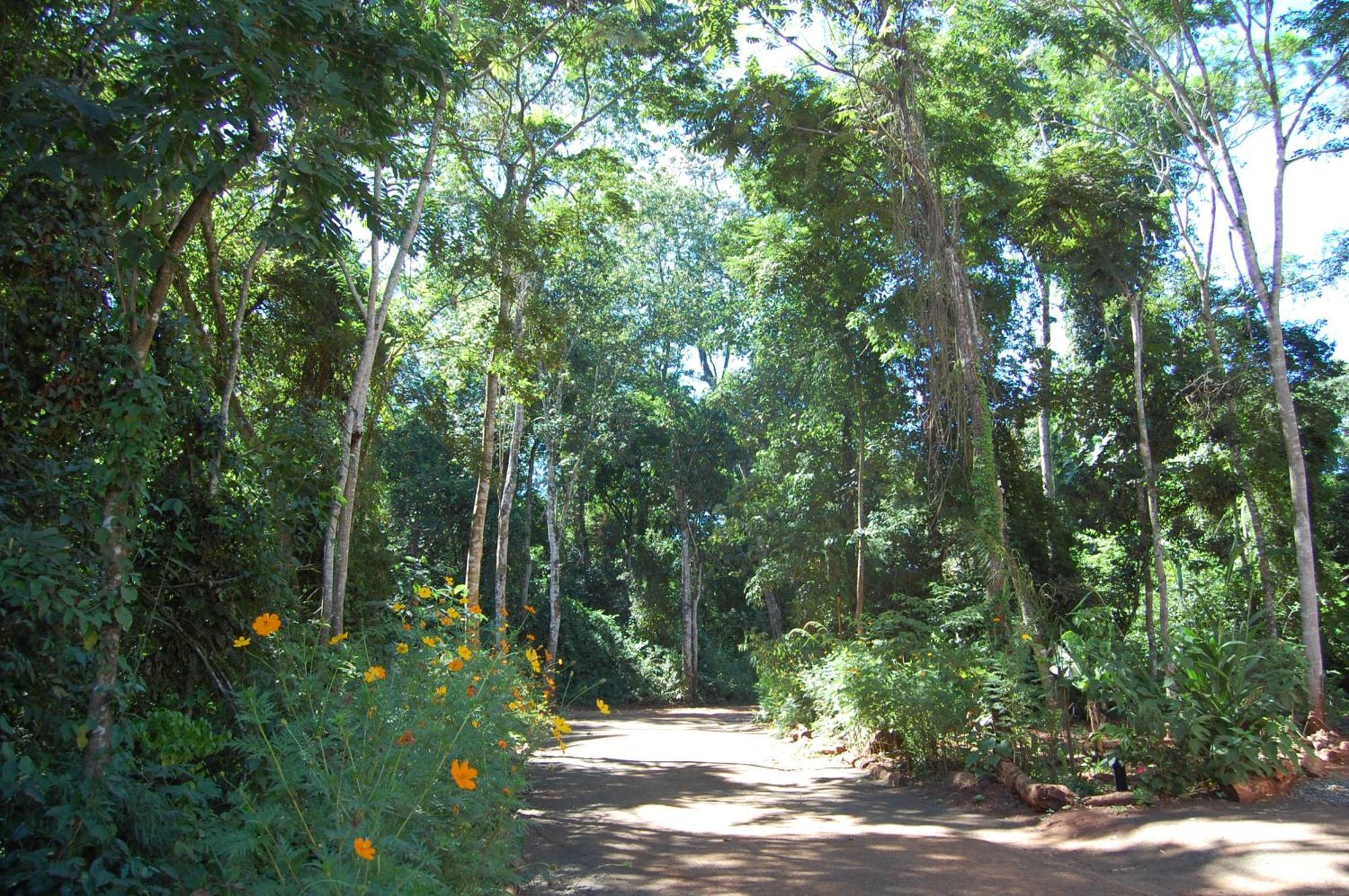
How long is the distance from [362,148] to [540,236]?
6408 millimetres

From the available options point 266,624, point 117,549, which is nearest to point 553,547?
point 117,549

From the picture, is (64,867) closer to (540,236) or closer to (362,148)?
(362,148)

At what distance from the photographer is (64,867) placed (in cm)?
302

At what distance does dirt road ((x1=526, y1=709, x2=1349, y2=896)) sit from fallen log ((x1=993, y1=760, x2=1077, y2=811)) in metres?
0.25

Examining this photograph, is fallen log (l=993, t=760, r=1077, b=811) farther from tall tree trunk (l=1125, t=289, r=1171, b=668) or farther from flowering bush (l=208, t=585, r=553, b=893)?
tall tree trunk (l=1125, t=289, r=1171, b=668)

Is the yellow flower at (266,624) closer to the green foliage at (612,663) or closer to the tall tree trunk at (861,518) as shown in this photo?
the tall tree trunk at (861,518)

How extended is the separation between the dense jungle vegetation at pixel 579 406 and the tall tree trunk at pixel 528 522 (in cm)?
26

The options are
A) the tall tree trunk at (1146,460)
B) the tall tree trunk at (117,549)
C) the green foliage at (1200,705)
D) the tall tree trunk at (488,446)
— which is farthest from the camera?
the tall tree trunk at (1146,460)

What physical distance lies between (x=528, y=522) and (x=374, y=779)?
2344cm

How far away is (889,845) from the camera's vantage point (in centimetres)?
600

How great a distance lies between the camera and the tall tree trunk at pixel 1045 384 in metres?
15.6

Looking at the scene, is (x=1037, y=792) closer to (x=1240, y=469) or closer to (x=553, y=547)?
(x=1240, y=469)

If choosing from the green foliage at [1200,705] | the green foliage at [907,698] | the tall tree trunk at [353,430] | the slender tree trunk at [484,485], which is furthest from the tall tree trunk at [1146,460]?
the tall tree trunk at [353,430]

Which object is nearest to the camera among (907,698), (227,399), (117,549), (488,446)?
(117,549)
